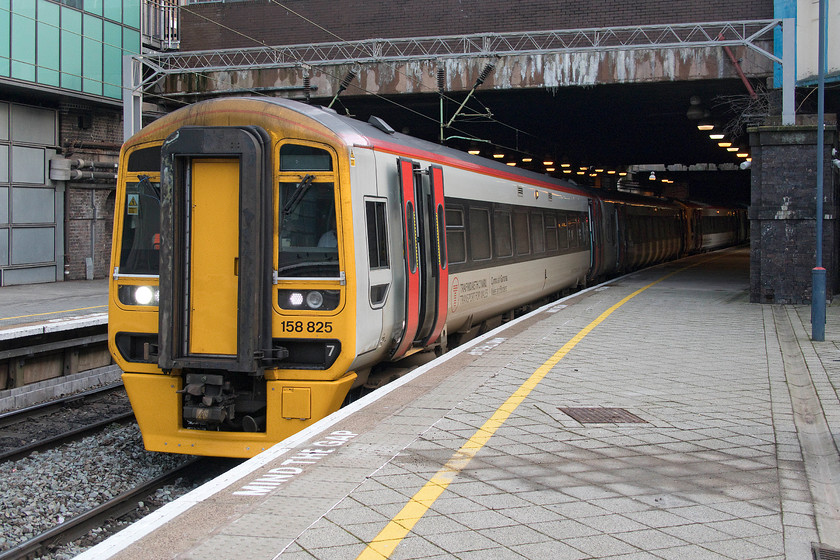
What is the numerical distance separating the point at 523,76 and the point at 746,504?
1441 cm

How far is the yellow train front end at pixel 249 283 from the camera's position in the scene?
22.8 ft

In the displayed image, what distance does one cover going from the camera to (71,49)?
22672 millimetres

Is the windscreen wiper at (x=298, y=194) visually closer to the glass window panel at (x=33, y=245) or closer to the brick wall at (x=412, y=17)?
the brick wall at (x=412, y=17)

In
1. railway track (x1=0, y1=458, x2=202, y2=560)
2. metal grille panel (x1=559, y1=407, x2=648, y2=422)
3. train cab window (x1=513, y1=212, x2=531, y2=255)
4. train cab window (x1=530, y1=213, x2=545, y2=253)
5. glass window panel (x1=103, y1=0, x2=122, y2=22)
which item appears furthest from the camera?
glass window panel (x1=103, y1=0, x2=122, y2=22)

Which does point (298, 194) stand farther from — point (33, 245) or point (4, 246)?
point (33, 245)

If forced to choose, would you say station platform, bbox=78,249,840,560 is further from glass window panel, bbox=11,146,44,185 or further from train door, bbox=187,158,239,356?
glass window panel, bbox=11,146,44,185

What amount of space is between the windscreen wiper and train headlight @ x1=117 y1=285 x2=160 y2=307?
54.0 inches

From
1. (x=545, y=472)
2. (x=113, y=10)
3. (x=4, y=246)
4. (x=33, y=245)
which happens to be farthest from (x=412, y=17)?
(x=545, y=472)

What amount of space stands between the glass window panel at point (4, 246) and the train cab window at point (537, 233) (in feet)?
46.4

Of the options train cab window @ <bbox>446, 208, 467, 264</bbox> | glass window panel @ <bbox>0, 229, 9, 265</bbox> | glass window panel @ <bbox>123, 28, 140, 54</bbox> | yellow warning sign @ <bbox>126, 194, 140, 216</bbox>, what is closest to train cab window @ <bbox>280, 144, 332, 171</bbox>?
yellow warning sign @ <bbox>126, 194, 140, 216</bbox>

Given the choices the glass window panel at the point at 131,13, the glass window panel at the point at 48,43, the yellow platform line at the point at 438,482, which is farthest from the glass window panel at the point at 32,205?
the yellow platform line at the point at 438,482

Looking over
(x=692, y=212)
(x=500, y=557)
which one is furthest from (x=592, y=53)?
(x=692, y=212)

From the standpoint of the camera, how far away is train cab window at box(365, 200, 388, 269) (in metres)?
7.63

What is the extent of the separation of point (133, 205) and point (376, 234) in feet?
7.29
